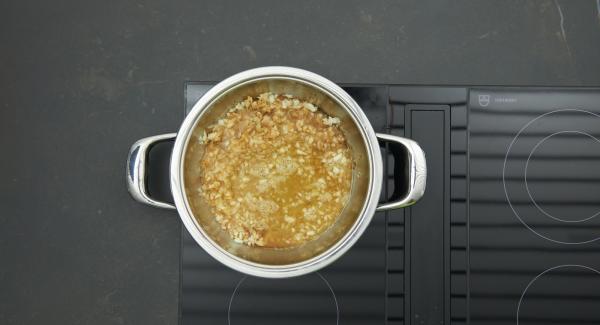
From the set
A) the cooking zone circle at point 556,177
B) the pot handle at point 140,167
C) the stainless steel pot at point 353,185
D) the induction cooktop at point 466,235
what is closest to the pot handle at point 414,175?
the stainless steel pot at point 353,185

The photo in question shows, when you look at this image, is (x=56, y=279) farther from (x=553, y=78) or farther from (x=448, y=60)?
(x=553, y=78)

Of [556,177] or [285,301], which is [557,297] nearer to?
[556,177]

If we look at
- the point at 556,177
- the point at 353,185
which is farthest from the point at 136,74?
the point at 556,177

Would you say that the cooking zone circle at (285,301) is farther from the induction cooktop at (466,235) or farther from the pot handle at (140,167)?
the pot handle at (140,167)

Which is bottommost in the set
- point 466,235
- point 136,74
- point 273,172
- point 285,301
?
point 285,301

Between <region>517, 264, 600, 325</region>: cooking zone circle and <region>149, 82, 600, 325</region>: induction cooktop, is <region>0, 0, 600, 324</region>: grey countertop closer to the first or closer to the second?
<region>149, 82, 600, 325</region>: induction cooktop

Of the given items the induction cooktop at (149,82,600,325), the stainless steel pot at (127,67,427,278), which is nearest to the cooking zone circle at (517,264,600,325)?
the induction cooktop at (149,82,600,325)
